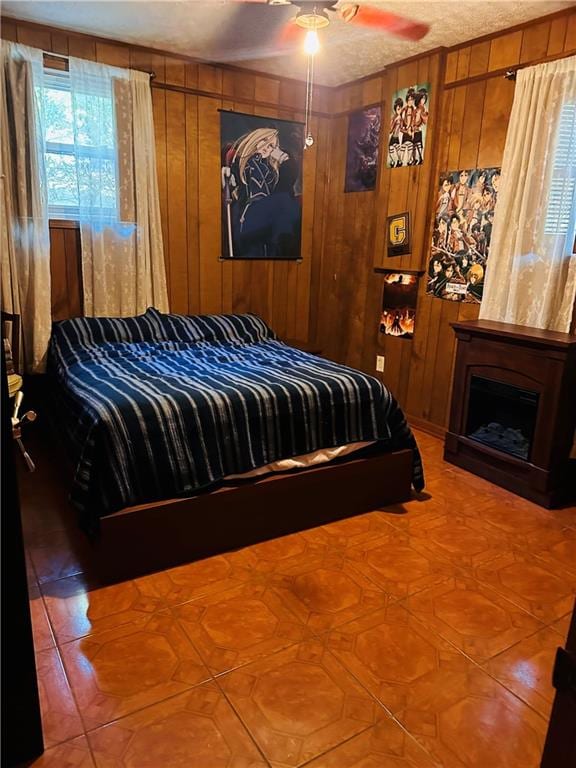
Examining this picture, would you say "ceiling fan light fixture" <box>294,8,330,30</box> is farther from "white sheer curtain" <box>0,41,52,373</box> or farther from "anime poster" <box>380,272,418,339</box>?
"anime poster" <box>380,272,418,339</box>

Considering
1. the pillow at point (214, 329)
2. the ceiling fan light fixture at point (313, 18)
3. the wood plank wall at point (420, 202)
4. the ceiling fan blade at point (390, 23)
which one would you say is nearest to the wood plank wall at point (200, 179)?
the wood plank wall at point (420, 202)

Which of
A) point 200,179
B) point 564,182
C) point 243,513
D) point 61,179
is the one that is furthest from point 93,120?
point 564,182

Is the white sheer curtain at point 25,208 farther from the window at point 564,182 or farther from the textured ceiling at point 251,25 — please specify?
the window at point 564,182

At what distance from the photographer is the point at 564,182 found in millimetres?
3049

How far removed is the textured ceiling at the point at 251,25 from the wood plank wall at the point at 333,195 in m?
0.13

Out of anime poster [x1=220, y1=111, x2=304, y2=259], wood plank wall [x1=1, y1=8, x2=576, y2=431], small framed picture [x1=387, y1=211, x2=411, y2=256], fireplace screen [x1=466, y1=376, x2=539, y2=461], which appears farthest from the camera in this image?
anime poster [x1=220, y1=111, x2=304, y2=259]

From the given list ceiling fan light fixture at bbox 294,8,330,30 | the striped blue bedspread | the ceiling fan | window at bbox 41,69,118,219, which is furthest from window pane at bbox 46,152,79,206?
ceiling fan light fixture at bbox 294,8,330,30

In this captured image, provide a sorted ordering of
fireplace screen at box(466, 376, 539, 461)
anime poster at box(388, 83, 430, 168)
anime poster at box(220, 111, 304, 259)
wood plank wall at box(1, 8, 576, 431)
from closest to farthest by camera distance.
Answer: fireplace screen at box(466, 376, 539, 461), wood plank wall at box(1, 8, 576, 431), anime poster at box(388, 83, 430, 168), anime poster at box(220, 111, 304, 259)

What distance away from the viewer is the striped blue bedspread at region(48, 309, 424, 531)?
7.21ft

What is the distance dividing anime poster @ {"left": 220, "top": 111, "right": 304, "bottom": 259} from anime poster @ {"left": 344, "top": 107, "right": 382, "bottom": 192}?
0.41 m

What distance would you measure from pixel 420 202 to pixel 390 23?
113cm

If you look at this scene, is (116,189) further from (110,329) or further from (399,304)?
(399,304)

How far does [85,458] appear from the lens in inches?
85.4

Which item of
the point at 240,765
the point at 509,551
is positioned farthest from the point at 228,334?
the point at 240,765
